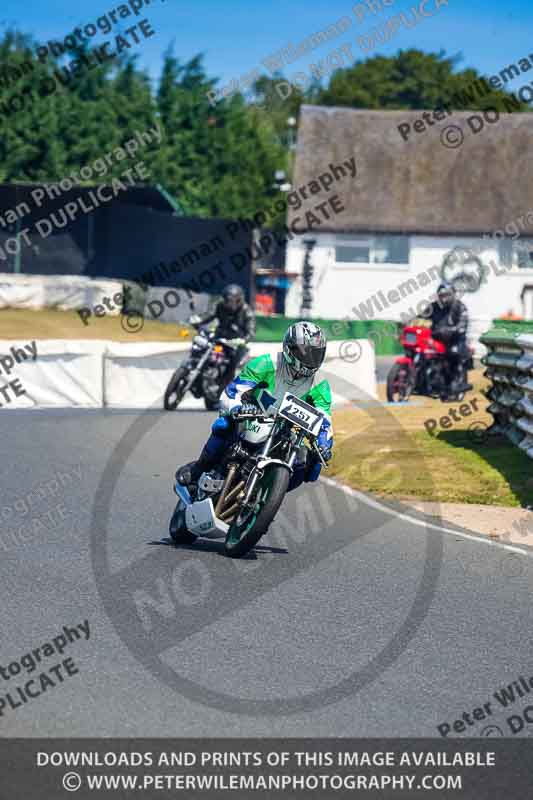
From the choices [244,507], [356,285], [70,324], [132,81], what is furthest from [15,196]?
[244,507]

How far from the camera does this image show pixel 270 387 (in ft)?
29.9

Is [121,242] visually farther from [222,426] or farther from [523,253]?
[222,426]

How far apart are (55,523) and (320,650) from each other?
3999mm

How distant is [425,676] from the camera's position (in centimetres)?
638

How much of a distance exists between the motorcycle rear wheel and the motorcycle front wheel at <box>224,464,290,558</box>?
13.3 m

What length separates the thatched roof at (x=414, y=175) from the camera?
2078 inches

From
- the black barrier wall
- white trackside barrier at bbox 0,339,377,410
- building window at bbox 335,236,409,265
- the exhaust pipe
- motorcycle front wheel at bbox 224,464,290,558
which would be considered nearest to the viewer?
motorcycle front wheel at bbox 224,464,290,558

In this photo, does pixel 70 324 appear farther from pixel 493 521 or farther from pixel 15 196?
pixel 493 521

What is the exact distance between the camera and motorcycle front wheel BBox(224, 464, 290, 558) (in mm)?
8375

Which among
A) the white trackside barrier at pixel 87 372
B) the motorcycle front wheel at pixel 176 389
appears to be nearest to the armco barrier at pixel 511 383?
the motorcycle front wheel at pixel 176 389

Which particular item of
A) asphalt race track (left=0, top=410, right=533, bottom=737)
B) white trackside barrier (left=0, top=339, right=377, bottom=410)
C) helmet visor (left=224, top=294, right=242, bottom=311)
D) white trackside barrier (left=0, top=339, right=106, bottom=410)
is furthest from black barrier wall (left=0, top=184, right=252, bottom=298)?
asphalt race track (left=0, top=410, right=533, bottom=737)
